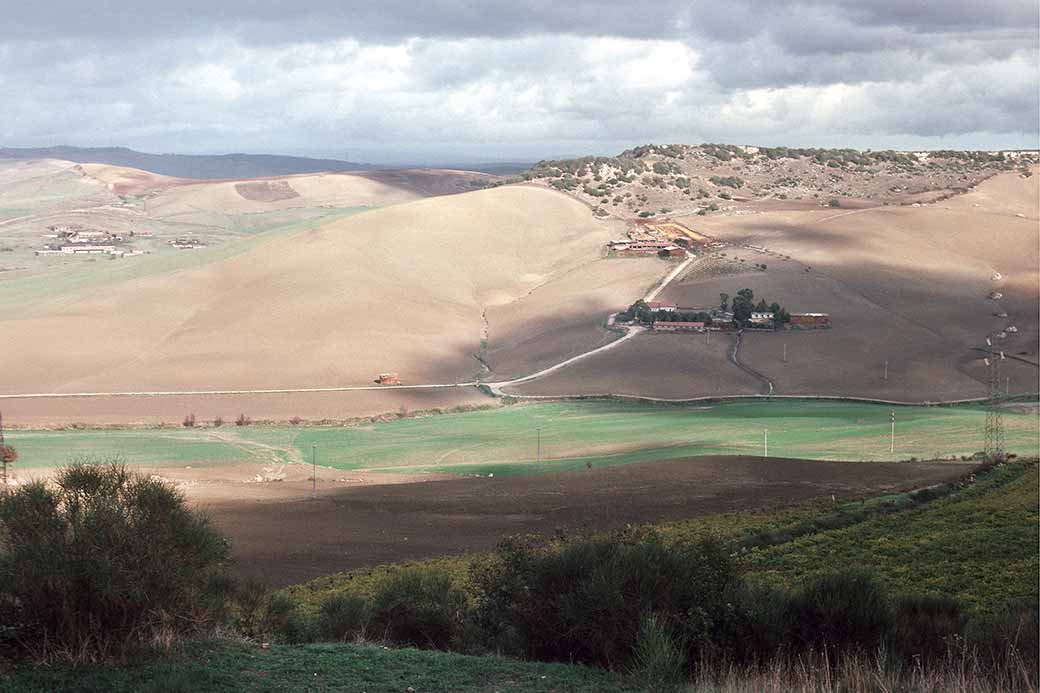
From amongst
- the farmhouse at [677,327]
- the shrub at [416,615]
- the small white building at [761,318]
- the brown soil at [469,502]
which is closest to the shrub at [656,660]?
the shrub at [416,615]

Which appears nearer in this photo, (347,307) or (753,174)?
(347,307)

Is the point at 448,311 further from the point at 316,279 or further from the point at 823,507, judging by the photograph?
the point at 823,507

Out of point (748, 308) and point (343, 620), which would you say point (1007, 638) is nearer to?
point (343, 620)

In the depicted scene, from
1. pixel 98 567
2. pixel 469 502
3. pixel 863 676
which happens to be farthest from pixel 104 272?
pixel 863 676

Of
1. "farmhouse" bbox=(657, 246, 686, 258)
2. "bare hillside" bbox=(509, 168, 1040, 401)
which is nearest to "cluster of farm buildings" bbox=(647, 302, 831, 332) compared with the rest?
"bare hillside" bbox=(509, 168, 1040, 401)

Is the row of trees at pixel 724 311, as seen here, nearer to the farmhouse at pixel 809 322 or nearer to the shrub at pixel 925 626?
the farmhouse at pixel 809 322

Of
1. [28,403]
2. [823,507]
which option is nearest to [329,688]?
[823,507]

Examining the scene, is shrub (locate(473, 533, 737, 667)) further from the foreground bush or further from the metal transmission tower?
the metal transmission tower
